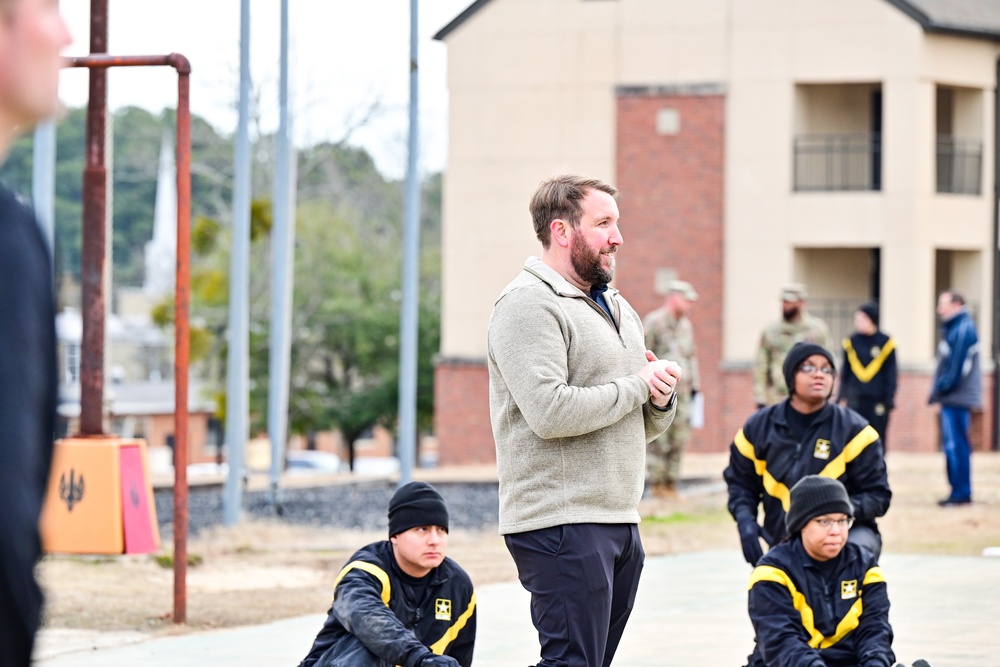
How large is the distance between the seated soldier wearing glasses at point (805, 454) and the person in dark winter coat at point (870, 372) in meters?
7.75

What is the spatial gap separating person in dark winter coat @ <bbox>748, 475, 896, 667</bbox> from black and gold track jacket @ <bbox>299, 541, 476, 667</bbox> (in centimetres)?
113

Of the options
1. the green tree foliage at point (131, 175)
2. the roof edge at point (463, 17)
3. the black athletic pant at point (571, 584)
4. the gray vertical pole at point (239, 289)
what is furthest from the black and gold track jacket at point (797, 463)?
the green tree foliage at point (131, 175)

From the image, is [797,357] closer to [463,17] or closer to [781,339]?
[781,339]

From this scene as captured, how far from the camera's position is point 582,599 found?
4.64 metres

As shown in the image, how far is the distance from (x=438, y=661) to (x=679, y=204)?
2874cm

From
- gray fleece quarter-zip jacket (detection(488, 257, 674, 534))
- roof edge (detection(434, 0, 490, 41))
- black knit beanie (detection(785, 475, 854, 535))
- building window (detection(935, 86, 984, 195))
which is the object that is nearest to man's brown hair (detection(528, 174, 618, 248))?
gray fleece quarter-zip jacket (detection(488, 257, 674, 534))

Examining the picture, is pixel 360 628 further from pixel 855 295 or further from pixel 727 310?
pixel 855 295

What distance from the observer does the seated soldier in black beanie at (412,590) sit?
5.96m

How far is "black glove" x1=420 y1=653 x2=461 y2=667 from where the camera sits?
5.56 meters

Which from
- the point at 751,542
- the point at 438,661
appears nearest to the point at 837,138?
the point at 751,542

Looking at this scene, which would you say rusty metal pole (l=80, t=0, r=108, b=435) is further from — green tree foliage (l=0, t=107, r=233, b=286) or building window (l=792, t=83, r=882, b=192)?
green tree foliage (l=0, t=107, r=233, b=286)

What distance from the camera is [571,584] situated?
15.2ft

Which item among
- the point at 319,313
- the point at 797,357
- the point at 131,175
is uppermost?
the point at 131,175

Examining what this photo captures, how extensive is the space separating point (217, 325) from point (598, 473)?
42.8 meters
